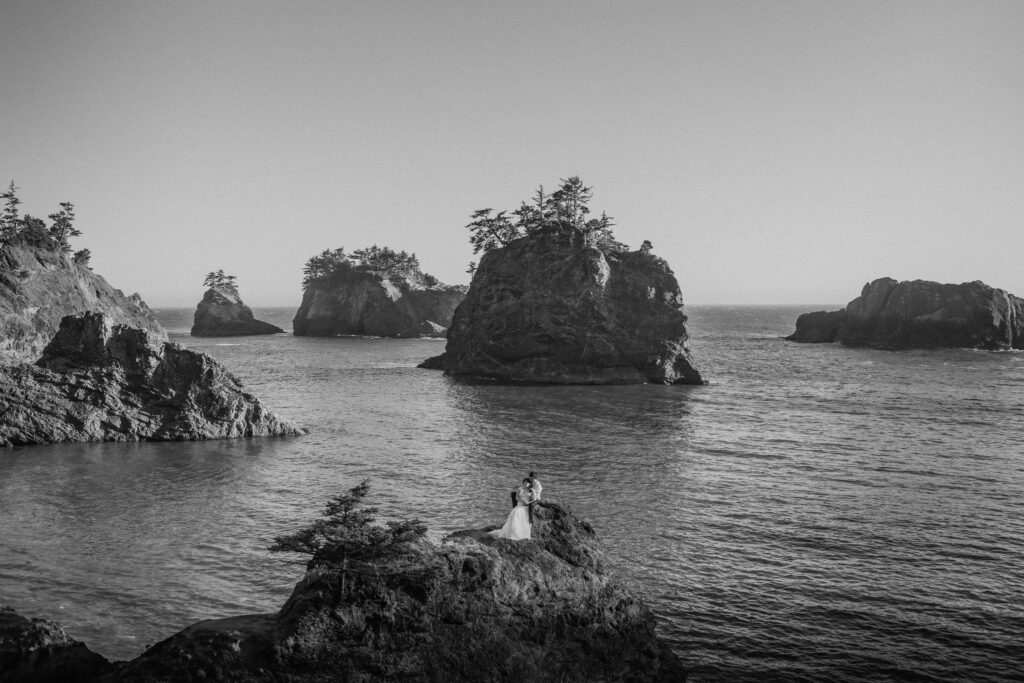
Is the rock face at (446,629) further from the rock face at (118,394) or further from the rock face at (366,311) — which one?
the rock face at (366,311)

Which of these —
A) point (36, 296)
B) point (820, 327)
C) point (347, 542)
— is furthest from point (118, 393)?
point (820, 327)

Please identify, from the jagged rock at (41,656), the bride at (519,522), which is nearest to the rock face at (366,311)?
the bride at (519,522)

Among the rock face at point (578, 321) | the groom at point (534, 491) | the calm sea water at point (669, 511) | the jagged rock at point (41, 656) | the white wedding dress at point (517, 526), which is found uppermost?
the rock face at point (578, 321)

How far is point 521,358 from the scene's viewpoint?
101 m

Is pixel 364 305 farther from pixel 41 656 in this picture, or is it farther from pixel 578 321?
pixel 41 656

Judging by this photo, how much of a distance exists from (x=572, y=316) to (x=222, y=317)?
128 metres

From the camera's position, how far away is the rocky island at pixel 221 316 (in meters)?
190

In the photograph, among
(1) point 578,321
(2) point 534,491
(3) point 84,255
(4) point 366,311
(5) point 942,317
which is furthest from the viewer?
(4) point 366,311

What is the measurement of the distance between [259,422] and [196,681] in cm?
4365

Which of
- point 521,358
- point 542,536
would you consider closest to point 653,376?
point 521,358

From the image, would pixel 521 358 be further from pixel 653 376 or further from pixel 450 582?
pixel 450 582

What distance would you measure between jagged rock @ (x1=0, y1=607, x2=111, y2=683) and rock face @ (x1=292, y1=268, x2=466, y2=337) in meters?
173

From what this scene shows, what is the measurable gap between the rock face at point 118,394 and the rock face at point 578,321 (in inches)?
1835

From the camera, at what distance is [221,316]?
191 meters
